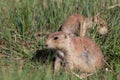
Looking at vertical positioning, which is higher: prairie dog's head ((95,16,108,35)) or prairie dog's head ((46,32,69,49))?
prairie dog's head ((95,16,108,35))

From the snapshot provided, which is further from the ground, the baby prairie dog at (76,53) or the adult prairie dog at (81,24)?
the adult prairie dog at (81,24)

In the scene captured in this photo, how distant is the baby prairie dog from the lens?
6.79 metres

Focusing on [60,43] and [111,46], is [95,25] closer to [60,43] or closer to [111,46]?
[111,46]

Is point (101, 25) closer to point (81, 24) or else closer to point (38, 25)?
point (81, 24)

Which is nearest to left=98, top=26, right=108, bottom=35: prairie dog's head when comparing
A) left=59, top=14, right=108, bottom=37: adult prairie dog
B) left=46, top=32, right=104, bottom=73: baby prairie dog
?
left=59, top=14, right=108, bottom=37: adult prairie dog

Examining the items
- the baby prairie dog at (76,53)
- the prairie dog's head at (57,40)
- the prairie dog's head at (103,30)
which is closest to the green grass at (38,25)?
the prairie dog's head at (103,30)

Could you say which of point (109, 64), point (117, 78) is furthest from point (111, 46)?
point (117, 78)

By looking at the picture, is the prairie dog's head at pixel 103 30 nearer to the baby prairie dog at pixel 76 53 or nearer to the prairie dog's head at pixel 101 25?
the prairie dog's head at pixel 101 25

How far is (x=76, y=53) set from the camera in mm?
7008

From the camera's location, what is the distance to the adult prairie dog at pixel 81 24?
305 inches

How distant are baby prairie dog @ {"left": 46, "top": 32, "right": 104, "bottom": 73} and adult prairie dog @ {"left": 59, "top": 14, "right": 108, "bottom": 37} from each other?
58cm

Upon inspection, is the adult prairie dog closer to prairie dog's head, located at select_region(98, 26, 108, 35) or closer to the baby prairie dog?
prairie dog's head, located at select_region(98, 26, 108, 35)

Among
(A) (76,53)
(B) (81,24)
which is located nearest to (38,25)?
(B) (81,24)

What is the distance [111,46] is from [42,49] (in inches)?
49.6
